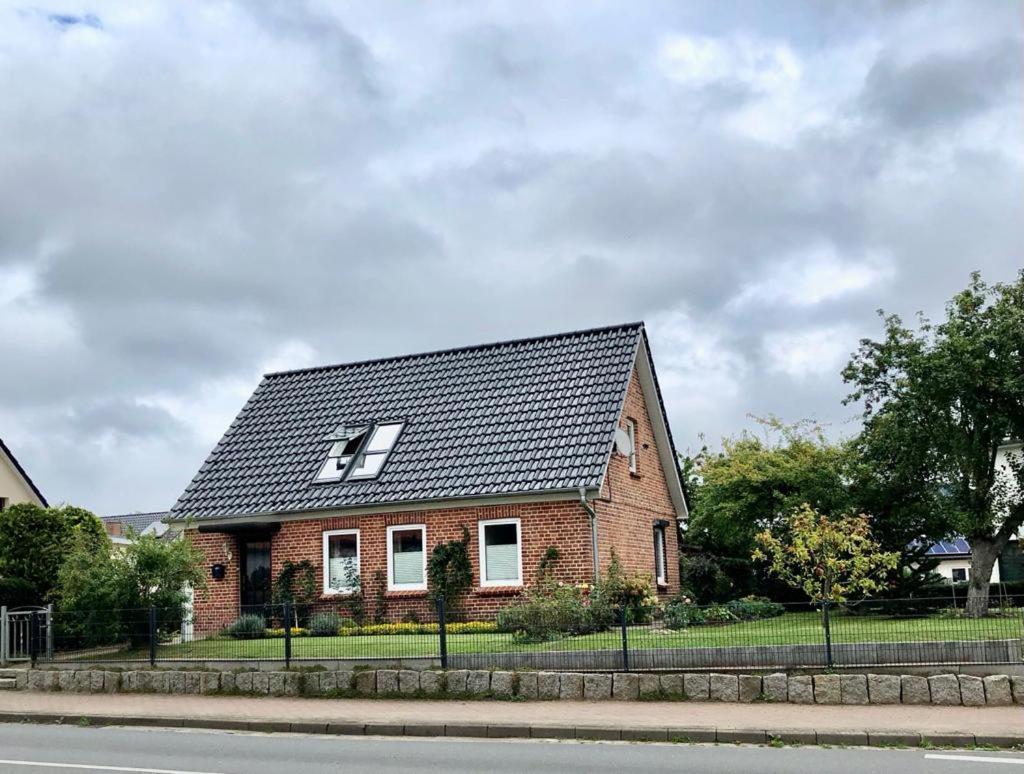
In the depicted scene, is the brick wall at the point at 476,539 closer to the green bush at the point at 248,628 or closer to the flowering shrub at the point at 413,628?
the flowering shrub at the point at 413,628

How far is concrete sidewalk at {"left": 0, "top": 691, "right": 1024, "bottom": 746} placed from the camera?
13055mm

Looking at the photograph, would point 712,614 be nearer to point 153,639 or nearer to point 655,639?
point 655,639

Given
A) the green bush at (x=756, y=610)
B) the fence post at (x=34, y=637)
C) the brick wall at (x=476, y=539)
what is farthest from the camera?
the brick wall at (x=476, y=539)

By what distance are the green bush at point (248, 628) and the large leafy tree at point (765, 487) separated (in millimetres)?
13393

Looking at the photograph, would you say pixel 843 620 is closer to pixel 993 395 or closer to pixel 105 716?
pixel 993 395

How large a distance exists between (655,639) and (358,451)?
499 inches

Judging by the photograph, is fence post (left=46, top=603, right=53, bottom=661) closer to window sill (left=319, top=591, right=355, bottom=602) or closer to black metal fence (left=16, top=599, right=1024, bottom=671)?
black metal fence (left=16, top=599, right=1024, bottom=671)

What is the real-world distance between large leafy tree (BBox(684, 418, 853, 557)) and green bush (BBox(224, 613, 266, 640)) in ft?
43.9

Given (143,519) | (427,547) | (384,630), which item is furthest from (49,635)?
(143,519)

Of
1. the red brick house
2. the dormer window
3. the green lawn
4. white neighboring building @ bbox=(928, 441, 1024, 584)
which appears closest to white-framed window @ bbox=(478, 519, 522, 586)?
the red brick house

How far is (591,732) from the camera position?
546 inches

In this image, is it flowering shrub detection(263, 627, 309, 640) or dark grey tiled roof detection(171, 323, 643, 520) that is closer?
flowering shrub detection(263, 627, 309, 640)

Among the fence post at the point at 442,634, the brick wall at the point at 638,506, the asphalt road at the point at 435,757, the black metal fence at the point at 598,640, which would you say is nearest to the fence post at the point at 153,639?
the black metal fence at the point at 598,640

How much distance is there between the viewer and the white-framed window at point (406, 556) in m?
25.3
